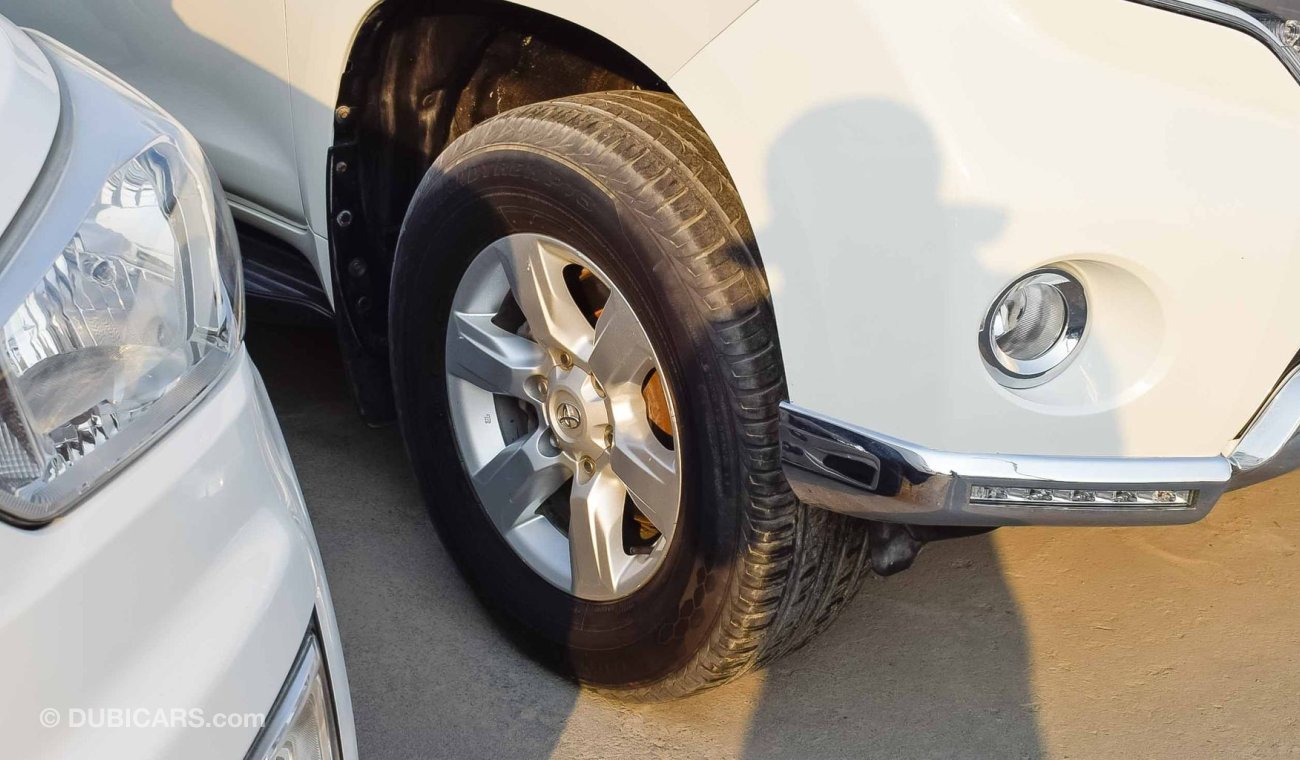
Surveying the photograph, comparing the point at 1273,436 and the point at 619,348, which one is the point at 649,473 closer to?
the point at 619,348

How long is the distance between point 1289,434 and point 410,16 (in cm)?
160

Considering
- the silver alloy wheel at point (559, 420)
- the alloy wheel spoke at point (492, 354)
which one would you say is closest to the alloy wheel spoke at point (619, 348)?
the silver alloy wheel at point (559, 420)

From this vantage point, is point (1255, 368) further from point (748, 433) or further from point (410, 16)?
point (410, 16)

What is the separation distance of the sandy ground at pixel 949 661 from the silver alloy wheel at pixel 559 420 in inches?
11.9

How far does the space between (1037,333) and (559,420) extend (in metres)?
0.84

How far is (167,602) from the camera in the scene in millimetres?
991

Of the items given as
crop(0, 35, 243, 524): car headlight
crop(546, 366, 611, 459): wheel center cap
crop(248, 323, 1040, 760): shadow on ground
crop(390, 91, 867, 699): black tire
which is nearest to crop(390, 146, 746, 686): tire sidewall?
crop(390, 91, 867, 699): black tire

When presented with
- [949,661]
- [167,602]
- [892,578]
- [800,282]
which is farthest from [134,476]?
[892,578]

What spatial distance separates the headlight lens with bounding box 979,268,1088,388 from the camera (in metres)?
1.54

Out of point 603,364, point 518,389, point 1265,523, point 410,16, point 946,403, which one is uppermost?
point 410,16

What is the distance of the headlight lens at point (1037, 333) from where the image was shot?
154cm

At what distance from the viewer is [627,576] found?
2014mm

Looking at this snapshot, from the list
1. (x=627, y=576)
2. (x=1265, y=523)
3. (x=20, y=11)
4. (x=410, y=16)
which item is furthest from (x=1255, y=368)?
(x=20, y=11)

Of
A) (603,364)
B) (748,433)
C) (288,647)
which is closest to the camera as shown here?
(288,647)
